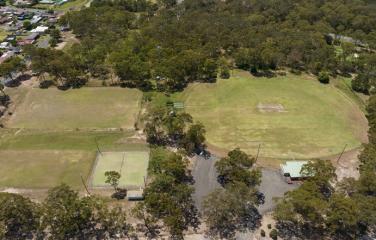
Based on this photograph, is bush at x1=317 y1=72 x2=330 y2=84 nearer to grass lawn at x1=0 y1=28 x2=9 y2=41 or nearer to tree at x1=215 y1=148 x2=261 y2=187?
tree at x1=215 y1=148 x2=261 y2=187

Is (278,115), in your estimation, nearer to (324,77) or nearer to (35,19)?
(324,77)

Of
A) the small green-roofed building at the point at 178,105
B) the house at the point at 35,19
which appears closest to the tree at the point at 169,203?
the small green-roofed building at the point at 178,105

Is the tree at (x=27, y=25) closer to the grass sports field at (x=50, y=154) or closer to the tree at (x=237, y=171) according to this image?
→ the grass sports field at (x=50, y=154)

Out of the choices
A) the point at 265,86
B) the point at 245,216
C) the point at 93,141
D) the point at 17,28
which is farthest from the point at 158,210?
the point at 17,28

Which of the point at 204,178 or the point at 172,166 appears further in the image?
the point at 204,178

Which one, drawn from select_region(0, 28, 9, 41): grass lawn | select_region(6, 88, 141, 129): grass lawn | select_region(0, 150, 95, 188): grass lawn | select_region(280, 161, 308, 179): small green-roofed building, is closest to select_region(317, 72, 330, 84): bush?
select_region(280, 161, 308, 179): small green-roofed building

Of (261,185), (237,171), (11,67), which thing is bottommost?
(261,185)

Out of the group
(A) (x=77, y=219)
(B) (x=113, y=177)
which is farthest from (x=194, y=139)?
(A) (x=77, y=219)

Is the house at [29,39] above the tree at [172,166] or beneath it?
beneath
